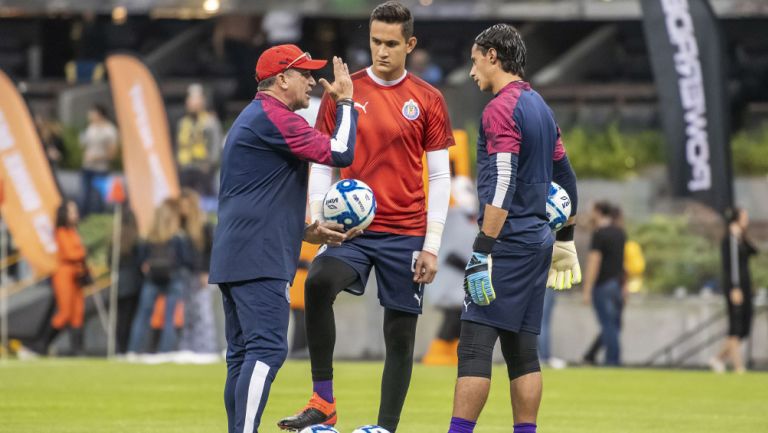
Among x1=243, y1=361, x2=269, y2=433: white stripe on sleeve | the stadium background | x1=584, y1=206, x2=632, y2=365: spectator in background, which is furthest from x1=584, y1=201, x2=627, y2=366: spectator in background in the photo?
x1=243, y1=361, x2=269, y2=433: white stripe on sleeve

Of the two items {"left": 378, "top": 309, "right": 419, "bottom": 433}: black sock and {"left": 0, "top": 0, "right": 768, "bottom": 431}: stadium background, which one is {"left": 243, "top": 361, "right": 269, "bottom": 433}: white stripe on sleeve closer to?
{"left": 378, "top": 309, "right": 419, "bottom": 433}: black sock

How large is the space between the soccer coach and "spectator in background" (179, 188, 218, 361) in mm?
13872

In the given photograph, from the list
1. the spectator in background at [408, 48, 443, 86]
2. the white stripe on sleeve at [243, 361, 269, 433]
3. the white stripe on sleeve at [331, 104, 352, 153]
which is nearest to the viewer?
the white stripe on sleeve at [243, 361, 269, 433]

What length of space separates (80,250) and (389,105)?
15037mm

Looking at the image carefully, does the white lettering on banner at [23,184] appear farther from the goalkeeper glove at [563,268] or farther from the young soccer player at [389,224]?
the goalkeeper glove at [563,268]

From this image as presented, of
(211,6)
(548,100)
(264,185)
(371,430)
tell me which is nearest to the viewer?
(264,185)

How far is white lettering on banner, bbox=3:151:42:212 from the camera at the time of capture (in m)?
23.9

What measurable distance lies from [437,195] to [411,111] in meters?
0.52

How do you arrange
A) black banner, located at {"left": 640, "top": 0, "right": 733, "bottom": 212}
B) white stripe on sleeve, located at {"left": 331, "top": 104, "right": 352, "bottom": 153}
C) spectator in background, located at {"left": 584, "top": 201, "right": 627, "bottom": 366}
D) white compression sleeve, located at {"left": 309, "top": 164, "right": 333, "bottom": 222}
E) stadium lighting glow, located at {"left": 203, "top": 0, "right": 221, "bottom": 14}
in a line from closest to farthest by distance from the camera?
white stripe on sleeve, located at {"left": 331, "top": 104, "right": 352, "bottom": 153}, white compression sleeve, located at {"left": 309, "top": 164, "right": 333, "bottom": 222}, spectator in background, located at {"left": 584, "top": 201, "right": 627, "bottom": 366}, black banner, located at {"left": 640, "top": 0, "right": 733, "bottom": 212}, stadium lighting glow, located at {"left": 203, "top": 0, "right": 221, "bottom": 14}

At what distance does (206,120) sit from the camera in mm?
28656

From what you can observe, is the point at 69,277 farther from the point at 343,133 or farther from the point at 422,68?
the point at 343,133

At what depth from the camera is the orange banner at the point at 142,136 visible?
25484mm

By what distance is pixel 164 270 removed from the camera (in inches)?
896

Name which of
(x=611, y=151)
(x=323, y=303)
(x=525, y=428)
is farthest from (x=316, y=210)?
(x=611, y=151)
